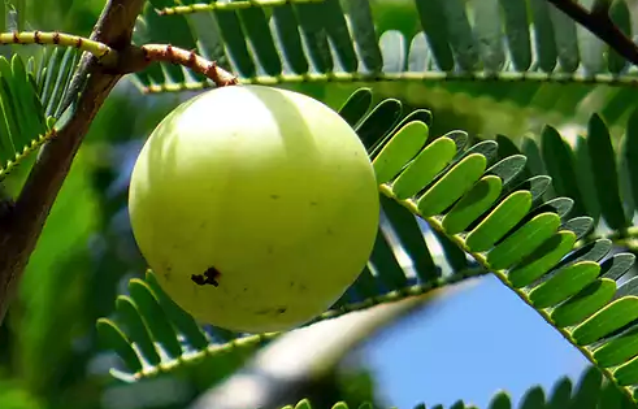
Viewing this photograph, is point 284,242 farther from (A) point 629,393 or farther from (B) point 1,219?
(A) point 629,393

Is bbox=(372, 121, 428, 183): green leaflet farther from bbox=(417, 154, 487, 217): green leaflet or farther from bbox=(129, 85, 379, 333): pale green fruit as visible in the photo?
bbox=(129, 85, 379, 333): pale green fruit

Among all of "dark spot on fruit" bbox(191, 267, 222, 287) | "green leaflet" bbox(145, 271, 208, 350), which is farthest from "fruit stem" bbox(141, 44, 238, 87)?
"green leaflet" bbox(145, 271, 208, 350)

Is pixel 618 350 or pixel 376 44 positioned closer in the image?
pixel 618 350

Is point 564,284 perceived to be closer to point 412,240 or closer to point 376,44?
point 412,240

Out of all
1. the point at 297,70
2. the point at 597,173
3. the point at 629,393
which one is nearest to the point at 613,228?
the point at 597,173

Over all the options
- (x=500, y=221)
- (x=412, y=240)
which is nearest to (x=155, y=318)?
(x=412, y=240)

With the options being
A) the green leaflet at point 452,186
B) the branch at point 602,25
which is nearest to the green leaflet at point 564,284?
the green leaflet at point 452,186
